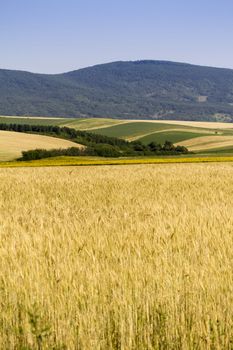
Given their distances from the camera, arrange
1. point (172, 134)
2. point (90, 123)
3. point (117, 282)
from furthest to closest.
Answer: point (90, 123)
point (172, 134)
point (117, 282)

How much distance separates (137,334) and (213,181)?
14815mm

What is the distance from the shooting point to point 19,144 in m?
69.9

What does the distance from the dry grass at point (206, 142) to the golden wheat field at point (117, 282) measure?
85.8m

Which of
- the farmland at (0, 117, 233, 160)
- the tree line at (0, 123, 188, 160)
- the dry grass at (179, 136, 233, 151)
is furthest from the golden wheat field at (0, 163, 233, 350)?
the dry grass at (179, 136, 233, 151)

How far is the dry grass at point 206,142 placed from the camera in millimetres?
94000

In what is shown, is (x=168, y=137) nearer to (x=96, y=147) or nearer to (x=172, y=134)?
(x=172, y=134)

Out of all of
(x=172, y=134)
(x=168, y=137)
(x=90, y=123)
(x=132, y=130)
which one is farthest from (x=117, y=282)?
(x=90, y=123)

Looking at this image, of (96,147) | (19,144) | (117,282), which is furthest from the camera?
(96,147)

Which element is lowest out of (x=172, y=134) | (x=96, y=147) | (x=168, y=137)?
(x=96, y=147)

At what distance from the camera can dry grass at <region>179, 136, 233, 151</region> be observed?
308 ft

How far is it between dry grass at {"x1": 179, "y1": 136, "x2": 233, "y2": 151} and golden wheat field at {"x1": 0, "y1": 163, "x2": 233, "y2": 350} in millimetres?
85767

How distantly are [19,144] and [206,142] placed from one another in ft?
126

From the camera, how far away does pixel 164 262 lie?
5.84 meters

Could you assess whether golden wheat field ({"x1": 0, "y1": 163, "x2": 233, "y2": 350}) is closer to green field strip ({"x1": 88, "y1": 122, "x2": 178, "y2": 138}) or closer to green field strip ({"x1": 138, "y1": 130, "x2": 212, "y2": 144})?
green field strip ({"x1": 138, "y1": 130, "x2": 212, "y2": 144})
